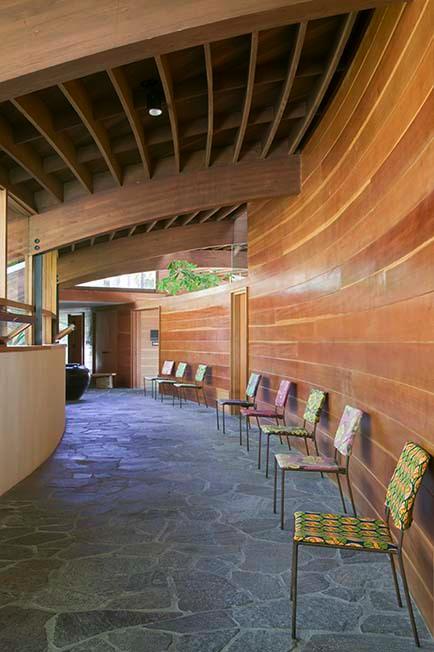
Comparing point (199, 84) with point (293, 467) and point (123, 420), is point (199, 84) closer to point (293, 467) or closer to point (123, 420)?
point (293, 467)

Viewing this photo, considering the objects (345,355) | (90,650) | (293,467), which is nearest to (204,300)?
(345,355)

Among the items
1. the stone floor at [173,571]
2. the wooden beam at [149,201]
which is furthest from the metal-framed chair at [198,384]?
the stone floor at [173,571]

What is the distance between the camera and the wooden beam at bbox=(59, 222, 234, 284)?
938cm

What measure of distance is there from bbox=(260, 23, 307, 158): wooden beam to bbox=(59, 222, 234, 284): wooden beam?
373cm

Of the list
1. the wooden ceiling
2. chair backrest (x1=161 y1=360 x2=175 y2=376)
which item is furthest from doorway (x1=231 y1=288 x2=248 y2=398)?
the wooden ceiling

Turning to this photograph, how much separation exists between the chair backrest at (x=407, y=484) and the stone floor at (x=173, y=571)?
48 cm

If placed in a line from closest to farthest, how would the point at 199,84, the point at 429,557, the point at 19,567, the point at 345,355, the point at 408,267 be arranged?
1. the point at 429,557
2. the point at 408,267
3. the point at 19,567
4. the point at 345,355
5. the point at 199,84

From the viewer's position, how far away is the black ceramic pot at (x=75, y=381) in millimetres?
10531

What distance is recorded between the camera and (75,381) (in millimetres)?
10586

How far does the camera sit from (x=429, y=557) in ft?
7.67

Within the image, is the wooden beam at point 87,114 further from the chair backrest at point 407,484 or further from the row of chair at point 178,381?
the row of chair at point 178,381

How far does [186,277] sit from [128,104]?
7.73m

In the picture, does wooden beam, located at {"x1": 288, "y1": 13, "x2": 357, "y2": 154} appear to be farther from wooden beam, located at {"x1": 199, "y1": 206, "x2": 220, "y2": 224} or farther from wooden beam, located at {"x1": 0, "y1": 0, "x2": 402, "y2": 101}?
wooden beam, located at {"x1": 199, "y1": 206, "x2": 220, "y2": 224}

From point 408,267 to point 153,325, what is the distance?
11208 millimetres
